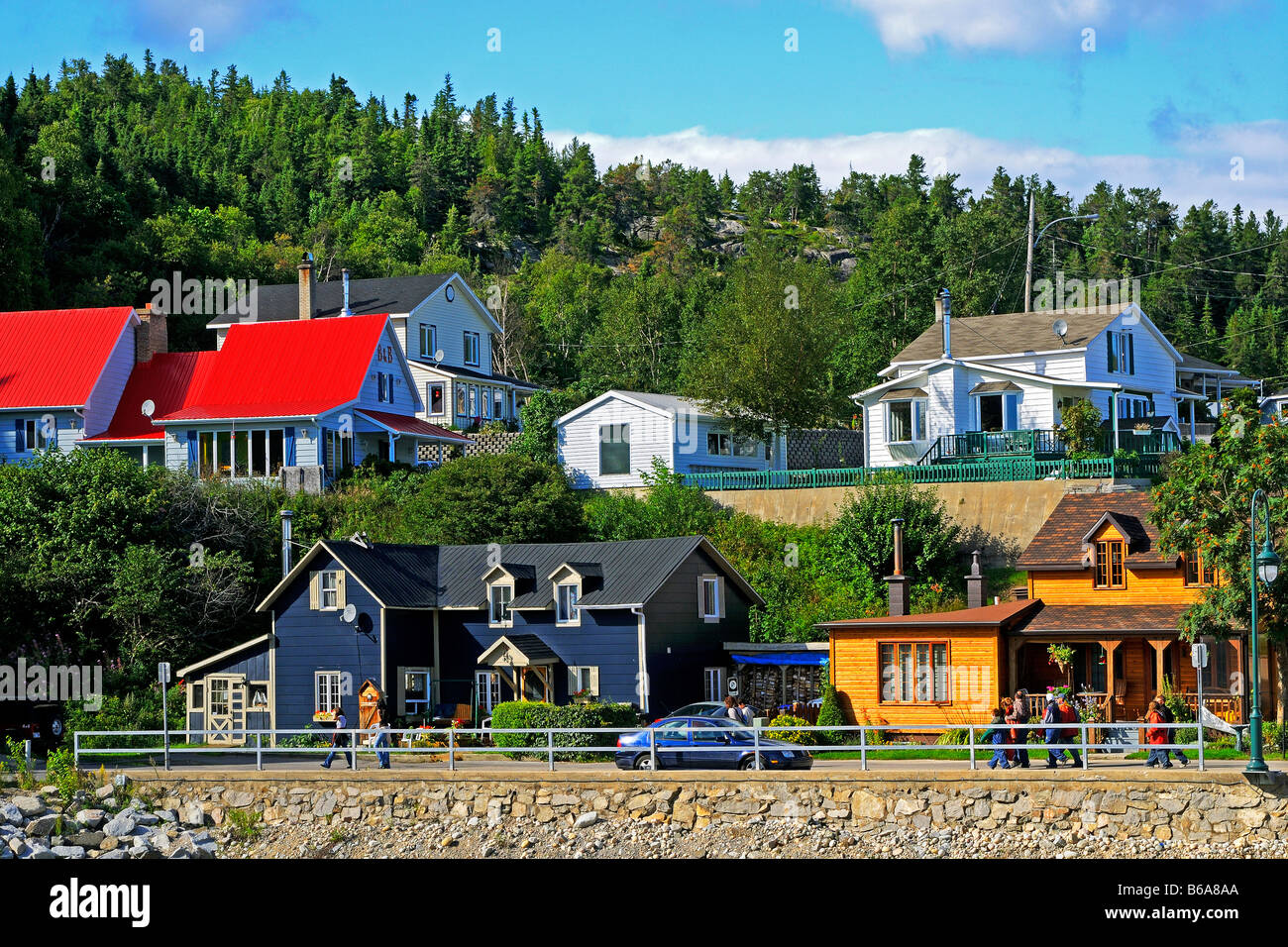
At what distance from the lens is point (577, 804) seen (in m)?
29.8

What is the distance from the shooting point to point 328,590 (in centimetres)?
4112

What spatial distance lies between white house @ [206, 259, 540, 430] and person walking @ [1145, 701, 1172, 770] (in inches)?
1609

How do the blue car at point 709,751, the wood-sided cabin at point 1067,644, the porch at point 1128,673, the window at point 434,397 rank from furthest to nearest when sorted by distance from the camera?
the window at point 434,397, the wood-sided cabin at point 1067,644, the porch at point 1128,673, the blue car at point 709,751

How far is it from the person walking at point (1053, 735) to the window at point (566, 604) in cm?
1368

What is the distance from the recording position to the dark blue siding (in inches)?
1593

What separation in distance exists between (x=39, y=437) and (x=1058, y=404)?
39344 mm

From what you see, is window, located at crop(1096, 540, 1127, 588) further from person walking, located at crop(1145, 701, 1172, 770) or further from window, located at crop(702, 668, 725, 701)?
window, located at crop(702, 668, 725, 701)

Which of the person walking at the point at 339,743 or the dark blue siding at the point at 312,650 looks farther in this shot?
the dark blue siding at the point at 312,650

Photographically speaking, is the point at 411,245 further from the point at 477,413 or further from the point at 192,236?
the point at 477,413

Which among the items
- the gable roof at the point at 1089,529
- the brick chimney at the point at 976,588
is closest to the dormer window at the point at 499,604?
the brick chimney at the point at 976,588

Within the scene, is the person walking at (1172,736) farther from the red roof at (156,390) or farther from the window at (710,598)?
the red roof at (156,390)

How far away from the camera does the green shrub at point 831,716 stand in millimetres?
36250

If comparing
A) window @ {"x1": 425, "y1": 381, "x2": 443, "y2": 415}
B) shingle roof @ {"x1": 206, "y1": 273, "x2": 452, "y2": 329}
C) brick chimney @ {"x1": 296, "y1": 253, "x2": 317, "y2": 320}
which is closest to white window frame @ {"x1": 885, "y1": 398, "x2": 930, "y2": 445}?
window @ {"x1": 425, "y1": 381, "x2": 443, "y2": 415}

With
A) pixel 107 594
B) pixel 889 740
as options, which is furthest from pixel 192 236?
pixel 889 740
